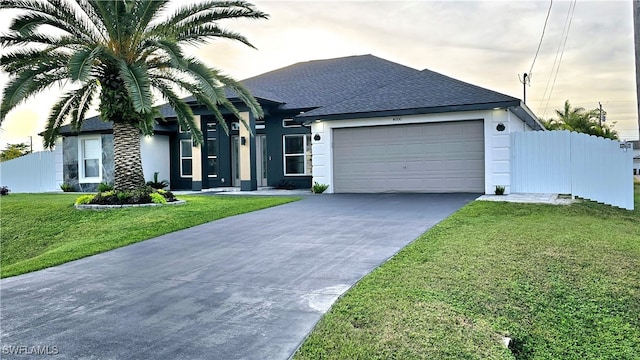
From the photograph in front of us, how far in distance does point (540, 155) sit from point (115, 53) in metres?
12.0

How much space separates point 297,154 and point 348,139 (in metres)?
3.20

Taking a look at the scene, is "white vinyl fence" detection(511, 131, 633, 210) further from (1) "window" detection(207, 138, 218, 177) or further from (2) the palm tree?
(1) "window" detection(207, 138, 218, 177)

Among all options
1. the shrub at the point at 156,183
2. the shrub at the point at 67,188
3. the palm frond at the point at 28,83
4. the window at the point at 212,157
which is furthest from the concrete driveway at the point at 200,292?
the shrub at the point at 67,188

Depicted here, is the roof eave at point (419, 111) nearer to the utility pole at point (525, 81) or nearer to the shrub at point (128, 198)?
the shrub at point (128, 198)

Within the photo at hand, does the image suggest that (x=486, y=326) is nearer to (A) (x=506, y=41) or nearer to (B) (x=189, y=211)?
(B) (x=189, y=211)

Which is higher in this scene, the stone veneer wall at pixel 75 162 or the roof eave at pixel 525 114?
the roof eave at pixel 525 114

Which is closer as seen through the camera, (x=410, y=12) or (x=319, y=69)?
(x=410, y=12)

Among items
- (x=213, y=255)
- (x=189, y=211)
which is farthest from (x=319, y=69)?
(x=213, y=255)

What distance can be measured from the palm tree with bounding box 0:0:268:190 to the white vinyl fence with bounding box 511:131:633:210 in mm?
8051

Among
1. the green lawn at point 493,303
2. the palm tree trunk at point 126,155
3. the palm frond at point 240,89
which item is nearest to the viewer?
the green lawn at point 493,303

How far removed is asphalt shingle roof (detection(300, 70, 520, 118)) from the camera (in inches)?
548

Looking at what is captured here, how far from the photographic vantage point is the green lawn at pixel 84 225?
8.35m

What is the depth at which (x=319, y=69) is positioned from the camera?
75.2 feet

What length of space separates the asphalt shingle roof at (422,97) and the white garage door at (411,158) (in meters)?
0.75
